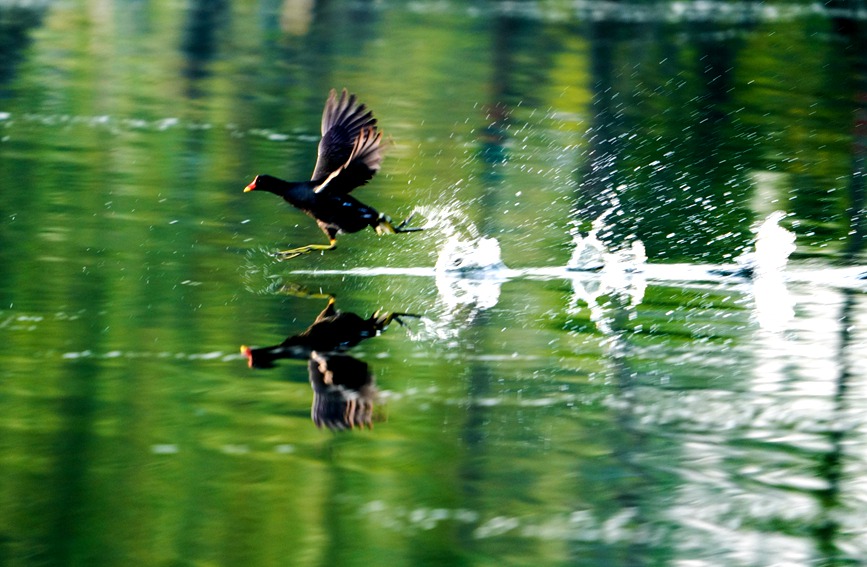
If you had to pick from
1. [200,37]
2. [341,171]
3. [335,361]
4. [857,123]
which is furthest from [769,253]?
[200,37]

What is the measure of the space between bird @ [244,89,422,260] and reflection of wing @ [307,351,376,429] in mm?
1266

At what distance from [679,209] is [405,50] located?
493 inches

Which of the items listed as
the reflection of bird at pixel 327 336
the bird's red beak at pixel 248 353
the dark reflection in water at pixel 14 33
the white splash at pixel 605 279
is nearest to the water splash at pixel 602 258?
the white splash at pixel 605 279

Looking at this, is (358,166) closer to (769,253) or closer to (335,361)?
(335,361)

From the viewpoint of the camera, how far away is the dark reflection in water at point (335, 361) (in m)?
6.32

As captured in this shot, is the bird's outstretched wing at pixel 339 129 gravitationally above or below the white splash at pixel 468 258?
above

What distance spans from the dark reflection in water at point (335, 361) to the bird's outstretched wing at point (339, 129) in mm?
715

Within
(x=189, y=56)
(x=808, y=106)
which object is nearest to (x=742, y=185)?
(x=808, y=106)

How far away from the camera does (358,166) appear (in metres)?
8.10

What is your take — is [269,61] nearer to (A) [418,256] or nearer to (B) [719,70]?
(B) [719,70]

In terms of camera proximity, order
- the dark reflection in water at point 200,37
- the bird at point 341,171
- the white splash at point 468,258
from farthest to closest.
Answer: the dark reflection in water at point 200,37 < the white splash at point 468,258 < the bird at point 341,171

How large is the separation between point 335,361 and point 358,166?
1419mm

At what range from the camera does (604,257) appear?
9.54 m

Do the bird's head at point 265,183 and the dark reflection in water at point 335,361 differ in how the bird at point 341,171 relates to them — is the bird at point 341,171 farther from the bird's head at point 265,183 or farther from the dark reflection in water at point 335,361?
the dark reflection in water at point 335,361
